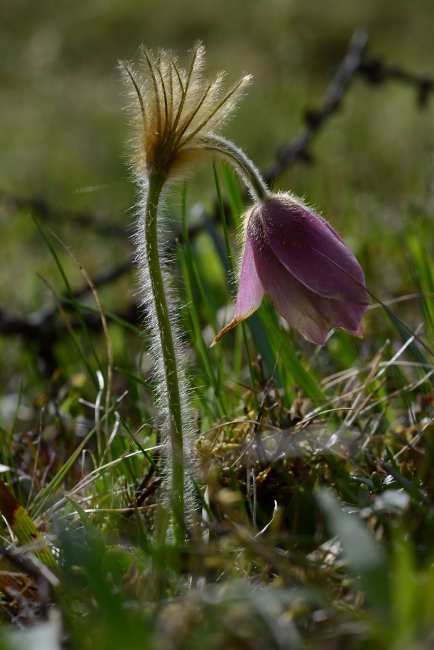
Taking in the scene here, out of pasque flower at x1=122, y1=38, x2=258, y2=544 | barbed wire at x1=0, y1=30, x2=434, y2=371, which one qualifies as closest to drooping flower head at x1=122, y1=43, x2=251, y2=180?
pasque flower at x1=122, y1=38, x2=258, y2=544

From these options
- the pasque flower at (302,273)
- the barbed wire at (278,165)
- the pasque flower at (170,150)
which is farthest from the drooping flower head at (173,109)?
the barbed wire at (278,165)

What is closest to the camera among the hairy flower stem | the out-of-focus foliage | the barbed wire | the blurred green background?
the out-of-focus foliage

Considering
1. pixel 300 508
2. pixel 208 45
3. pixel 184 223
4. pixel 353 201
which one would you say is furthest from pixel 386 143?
pixel 208 45

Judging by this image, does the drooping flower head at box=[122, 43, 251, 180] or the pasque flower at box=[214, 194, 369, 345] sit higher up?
the drooping flower head at box=[122, 43, 251, 180]

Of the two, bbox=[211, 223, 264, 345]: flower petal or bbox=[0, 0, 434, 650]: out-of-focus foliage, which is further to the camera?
bbox=[211, 223, 264, 345]: flower petal

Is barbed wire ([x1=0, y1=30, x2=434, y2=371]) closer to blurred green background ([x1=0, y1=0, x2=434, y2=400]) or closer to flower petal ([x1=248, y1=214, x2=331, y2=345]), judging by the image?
blurred green background ([x1=0, y1=0, x2=434, y2=400])

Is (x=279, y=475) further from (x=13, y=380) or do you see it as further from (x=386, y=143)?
(x=386, y=143)

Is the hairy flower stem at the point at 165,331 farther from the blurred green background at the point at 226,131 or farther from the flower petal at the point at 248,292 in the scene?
the blurred green background at the point at 226,131
